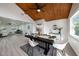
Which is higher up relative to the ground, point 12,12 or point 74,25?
point 12,12

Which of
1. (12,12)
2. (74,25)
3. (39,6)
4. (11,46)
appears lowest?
(11,46)

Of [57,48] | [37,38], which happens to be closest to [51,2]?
[37,38]

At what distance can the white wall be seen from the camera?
1896mm

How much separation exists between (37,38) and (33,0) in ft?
2.53

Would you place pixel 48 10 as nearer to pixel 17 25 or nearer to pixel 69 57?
pixel 17 25

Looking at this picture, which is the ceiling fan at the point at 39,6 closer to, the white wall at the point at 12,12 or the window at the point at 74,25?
the white wall at the point at 12,12

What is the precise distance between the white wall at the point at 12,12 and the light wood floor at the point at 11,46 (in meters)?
0.39

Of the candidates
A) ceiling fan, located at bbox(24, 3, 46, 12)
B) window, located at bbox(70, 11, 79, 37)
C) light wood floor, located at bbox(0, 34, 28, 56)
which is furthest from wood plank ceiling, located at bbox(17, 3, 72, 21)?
light wood floor, located at bbox(0, 34, 28, 56)

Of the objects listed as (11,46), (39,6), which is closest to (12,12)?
(39,6)

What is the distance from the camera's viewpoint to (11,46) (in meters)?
1.92

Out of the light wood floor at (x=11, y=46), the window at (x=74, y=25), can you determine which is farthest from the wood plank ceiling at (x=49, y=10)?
the light wood floor at (x=11, y=46)

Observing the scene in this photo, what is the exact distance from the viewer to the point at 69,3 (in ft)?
6.12

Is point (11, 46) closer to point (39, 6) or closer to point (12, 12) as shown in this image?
point (12, 12)

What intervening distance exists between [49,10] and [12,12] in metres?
0.75
